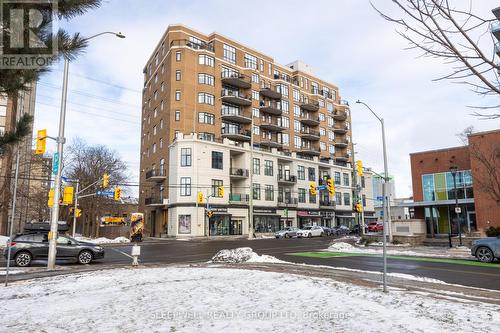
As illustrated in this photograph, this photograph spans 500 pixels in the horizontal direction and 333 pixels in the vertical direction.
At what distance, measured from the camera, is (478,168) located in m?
30.7

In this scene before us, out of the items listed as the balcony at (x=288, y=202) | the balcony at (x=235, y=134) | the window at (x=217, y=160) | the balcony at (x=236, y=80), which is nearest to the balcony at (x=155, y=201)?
the window at (x=217, y=160)

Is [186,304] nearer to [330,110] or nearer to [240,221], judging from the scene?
[240,221]

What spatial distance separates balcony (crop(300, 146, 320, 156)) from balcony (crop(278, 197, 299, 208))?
11.4 metres

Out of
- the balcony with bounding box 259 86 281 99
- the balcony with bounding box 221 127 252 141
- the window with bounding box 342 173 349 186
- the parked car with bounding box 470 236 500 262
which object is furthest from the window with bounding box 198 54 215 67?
the parked car with bounding box 470 236 500 262

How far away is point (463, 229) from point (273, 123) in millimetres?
39755

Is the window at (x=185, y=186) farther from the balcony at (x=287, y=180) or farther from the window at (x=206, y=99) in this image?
the balcony at (x=287, y=180)

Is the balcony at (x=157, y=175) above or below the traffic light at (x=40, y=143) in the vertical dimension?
above

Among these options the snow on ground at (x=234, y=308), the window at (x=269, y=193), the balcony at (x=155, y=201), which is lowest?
the snow on ground at (x=234, y=308)

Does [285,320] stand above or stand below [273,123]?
below

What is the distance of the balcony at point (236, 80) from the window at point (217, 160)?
12.7 meters

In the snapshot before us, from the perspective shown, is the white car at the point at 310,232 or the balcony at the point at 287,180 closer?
the white car at the point at 310,232

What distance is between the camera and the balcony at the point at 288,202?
6341 cm

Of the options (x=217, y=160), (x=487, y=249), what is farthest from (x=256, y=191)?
(x=487, y=249)

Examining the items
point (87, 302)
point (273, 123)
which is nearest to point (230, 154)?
point (273, 123)
